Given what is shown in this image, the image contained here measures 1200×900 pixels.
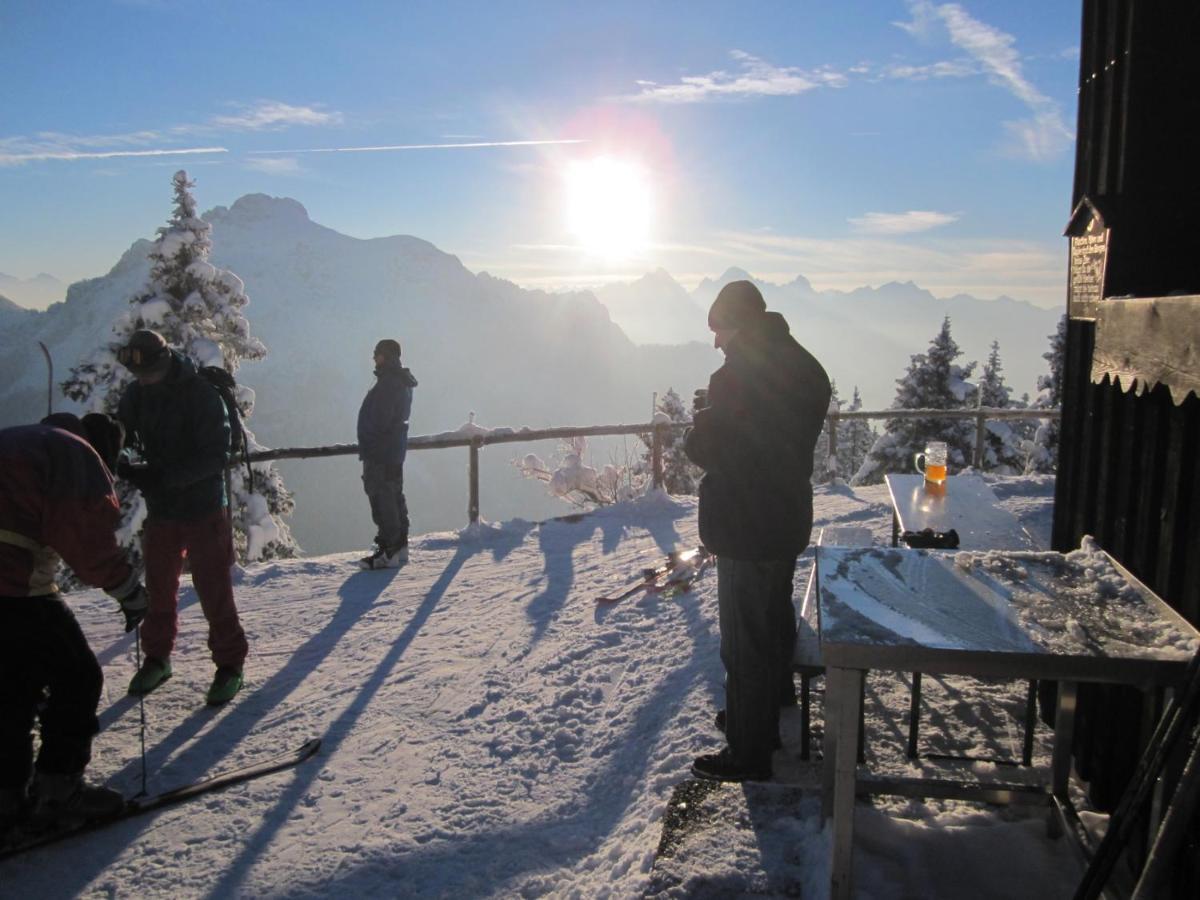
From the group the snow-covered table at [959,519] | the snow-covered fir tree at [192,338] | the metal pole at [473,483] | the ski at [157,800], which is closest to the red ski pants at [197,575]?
the ski at [157,800]

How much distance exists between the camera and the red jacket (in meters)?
3.40

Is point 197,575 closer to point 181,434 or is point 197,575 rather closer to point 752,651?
point 181,434

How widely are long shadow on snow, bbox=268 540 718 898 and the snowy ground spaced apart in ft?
0.04

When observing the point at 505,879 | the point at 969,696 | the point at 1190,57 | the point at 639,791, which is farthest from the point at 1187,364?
the point at 505,879

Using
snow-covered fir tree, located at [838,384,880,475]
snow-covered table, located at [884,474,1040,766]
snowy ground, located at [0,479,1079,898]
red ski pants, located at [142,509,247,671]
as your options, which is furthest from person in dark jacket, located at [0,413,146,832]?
snow-covered fir tree, located at [838,384,880,475]

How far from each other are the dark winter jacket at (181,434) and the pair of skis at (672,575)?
10.4 feet

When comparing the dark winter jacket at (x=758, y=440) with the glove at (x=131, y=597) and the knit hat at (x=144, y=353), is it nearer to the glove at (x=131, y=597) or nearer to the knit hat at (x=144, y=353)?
the glove at (x=131, y=597)

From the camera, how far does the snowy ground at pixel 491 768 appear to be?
9.68 feet

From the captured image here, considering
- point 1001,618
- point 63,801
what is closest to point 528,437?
point 63,801

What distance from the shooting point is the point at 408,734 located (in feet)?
15.6

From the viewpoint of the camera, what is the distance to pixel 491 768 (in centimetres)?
432

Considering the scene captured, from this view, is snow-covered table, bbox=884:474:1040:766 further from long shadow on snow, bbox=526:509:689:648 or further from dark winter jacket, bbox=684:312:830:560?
long shadow on snow, bbox=526:509:689:648

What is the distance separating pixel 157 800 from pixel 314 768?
0.75 m

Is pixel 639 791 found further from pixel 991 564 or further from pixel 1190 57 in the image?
pixel 1190 57
